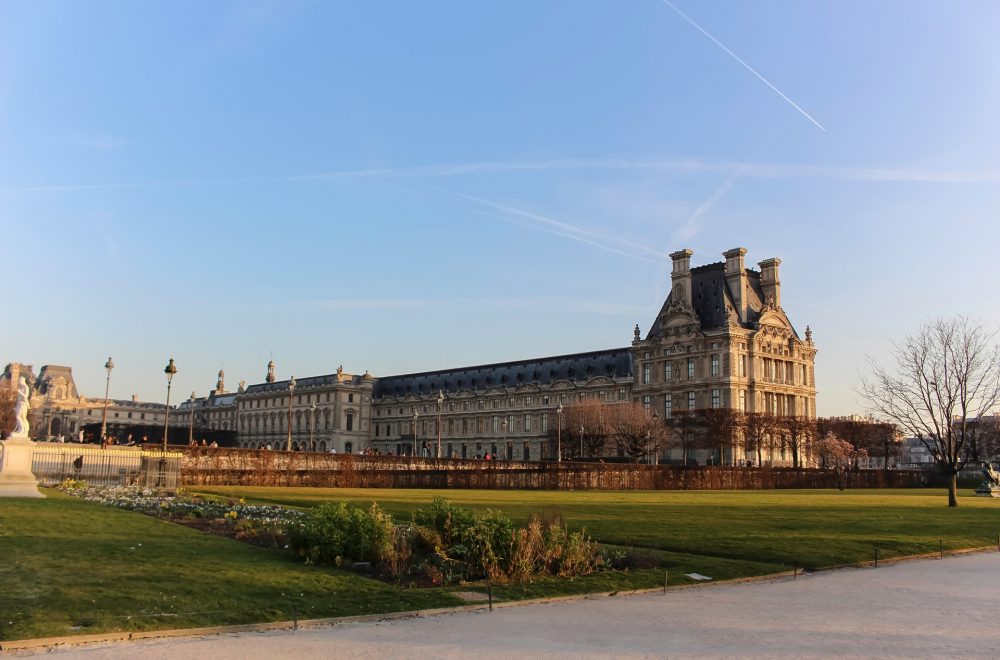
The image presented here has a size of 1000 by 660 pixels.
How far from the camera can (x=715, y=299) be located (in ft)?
351

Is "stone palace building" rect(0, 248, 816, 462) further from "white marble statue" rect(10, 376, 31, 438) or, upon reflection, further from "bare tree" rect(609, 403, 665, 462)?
"white marble statue" rect(10, 376, 31, 438)

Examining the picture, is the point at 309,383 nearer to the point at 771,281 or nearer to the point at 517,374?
the point at 517,374

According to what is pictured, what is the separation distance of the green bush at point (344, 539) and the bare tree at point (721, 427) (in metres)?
80.4

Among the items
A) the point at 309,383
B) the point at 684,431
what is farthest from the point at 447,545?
the point at 309,383

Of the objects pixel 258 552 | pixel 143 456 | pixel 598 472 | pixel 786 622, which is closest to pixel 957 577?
pixel 786 622

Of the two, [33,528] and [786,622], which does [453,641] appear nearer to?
[786,622]

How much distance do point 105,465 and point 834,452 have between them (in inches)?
2918

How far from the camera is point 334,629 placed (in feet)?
32.7

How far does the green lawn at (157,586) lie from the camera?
32.2 ft

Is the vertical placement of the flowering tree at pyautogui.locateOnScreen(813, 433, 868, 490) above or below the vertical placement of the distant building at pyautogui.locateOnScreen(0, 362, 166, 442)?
below

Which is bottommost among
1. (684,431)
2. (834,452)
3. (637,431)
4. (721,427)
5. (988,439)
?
(834,452)

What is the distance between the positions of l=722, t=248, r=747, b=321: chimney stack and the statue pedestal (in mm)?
91060

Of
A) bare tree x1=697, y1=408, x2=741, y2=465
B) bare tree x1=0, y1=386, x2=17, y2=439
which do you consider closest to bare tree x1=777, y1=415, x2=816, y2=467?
bare tree x1=697, y1=408, x2=741, y2=465

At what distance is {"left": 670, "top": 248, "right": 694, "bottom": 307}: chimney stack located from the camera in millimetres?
110375
